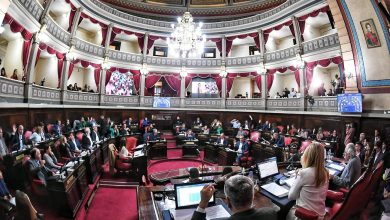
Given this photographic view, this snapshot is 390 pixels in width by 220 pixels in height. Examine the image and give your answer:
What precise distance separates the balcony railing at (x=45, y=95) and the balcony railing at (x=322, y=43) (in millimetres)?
14181

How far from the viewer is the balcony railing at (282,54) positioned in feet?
44.8

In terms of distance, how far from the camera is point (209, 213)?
2.63 metres

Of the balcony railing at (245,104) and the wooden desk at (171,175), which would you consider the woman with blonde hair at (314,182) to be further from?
the balcony railing at (245,104)

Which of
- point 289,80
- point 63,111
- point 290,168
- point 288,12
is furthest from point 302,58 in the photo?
point 63,111

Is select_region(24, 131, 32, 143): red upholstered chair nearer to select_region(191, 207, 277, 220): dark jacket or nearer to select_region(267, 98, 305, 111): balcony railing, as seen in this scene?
select_region(191, 207, 277, 220): dark jacket

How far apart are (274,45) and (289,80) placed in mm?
3001

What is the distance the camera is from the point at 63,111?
12.0 meters

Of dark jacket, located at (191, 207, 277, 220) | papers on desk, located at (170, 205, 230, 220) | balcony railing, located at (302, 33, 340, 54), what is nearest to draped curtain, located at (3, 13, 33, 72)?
papers on desk, located at (170, 205, 230, 220)

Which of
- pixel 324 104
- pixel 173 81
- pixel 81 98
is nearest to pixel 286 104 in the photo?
pixel 324 104

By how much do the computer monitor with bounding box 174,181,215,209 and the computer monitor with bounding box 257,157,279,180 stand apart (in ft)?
4.35

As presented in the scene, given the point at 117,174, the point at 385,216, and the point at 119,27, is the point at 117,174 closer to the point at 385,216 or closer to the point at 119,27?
the point at 385,216

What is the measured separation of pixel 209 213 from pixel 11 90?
928cm

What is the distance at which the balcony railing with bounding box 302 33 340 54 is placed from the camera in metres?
11.3

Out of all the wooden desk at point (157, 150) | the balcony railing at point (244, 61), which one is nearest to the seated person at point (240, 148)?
the wooden desk at point (157, 150)
